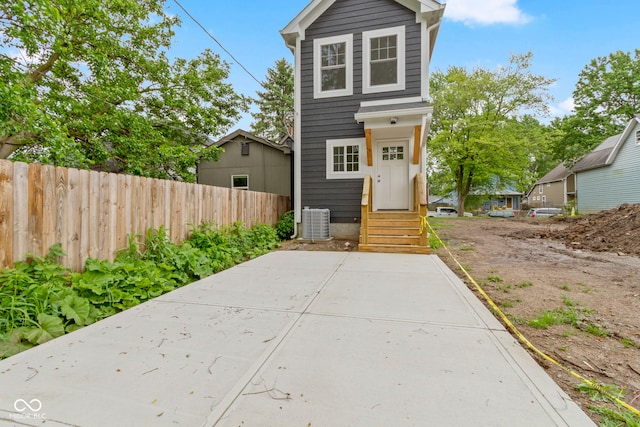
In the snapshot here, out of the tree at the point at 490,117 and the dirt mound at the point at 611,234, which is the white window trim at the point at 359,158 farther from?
the tree at the point at 490,117

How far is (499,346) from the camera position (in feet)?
6.76

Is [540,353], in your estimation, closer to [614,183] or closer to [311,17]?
[311,17]

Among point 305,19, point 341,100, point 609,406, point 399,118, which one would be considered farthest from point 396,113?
point 609,406

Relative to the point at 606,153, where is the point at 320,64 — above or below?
above

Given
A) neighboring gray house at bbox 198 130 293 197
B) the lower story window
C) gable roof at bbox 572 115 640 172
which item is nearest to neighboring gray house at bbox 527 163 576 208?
gable roof at bbox 572 115 640 172

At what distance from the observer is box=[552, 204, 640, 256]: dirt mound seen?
259 inches

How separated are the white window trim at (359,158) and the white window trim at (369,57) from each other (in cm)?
142

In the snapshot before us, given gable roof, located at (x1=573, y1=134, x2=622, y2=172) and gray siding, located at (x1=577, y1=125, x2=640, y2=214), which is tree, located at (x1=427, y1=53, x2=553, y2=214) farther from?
gray siding, located at (x1=577, y1=125, x2=640, y2=214)

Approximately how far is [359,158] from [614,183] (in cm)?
1860

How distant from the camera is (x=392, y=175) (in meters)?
7.64

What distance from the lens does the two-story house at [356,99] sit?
7.14 metres

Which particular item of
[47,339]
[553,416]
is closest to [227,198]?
[47,339]

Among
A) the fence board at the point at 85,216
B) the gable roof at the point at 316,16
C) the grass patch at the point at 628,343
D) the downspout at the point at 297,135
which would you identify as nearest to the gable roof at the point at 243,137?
the downspout at the point at 297,135

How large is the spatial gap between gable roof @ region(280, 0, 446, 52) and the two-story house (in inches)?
0.9
